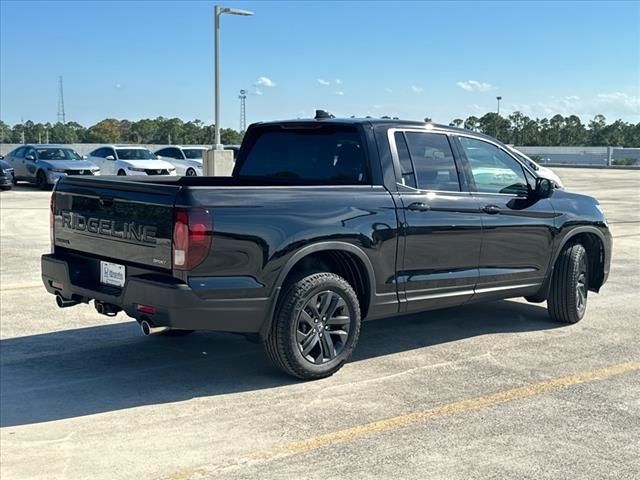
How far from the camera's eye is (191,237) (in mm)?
4789

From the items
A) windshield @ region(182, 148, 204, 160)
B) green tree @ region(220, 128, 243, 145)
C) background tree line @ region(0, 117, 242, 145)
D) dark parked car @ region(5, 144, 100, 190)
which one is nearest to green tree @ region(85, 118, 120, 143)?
background tree line @ region(0, 117, 242, 145)

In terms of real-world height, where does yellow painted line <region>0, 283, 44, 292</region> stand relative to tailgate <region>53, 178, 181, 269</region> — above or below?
below

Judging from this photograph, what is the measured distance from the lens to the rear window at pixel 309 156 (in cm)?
598

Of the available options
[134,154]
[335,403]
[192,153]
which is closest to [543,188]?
[335,403]

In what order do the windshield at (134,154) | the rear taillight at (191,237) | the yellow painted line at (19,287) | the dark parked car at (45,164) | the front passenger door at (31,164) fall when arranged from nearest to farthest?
the rear taillight at (191,237) → the yellow painted line at (19,287) → the dark parked car at (45,164) → the front passenger door at (31,164) → the windshield at (134,154)

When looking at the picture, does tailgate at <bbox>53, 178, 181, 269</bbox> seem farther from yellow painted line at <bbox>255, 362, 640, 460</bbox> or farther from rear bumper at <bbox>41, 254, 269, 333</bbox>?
yellow painted line at <bbox>255, 362, 640, 460</bbox>

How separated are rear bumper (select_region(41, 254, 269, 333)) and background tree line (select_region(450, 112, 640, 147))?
75.3 metres

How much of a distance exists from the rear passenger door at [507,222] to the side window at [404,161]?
641 mm

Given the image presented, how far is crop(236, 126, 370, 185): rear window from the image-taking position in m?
5.98

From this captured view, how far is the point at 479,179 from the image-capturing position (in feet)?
21.6

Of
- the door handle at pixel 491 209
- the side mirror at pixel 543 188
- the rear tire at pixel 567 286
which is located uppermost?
the side mirror at pixel 543 188

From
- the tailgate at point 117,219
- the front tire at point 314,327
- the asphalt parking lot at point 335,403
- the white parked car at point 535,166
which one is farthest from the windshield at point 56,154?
the front tire at point 314,327

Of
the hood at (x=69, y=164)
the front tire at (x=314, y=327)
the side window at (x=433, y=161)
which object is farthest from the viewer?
the hood at (x=69, y=164)

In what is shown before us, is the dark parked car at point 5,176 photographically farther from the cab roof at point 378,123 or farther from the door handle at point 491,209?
the door handle at point 491,209
